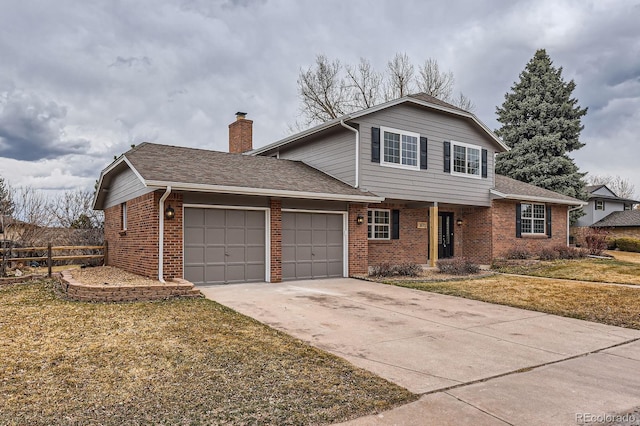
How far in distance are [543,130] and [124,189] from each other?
2531 centimetres

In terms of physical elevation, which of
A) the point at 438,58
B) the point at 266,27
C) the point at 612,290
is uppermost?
the point at 438,58

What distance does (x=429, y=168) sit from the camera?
15.6 meters

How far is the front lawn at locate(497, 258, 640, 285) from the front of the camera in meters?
13.1

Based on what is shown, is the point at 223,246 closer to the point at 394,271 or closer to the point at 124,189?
the point at 124,189

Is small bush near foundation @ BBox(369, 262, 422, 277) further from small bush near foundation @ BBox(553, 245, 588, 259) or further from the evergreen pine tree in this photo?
the evergreen pine tree

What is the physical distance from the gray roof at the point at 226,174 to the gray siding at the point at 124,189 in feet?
1.06

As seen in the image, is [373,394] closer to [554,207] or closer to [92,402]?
[92,402]

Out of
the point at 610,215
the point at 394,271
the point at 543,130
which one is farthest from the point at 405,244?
the point at 610,215

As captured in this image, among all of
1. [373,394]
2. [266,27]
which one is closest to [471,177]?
[266,27]

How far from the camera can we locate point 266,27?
47.6ft

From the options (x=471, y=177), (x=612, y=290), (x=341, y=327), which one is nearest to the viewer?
(x=341, y=327)

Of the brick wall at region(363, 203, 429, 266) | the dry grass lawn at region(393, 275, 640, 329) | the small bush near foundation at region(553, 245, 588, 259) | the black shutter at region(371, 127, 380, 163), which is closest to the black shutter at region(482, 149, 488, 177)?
Answer: the brick wall at region(363, 203, 429, 266)

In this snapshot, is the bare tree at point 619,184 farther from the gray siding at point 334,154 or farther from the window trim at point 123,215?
the window trim at point 123,215

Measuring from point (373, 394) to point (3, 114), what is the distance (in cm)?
1533
